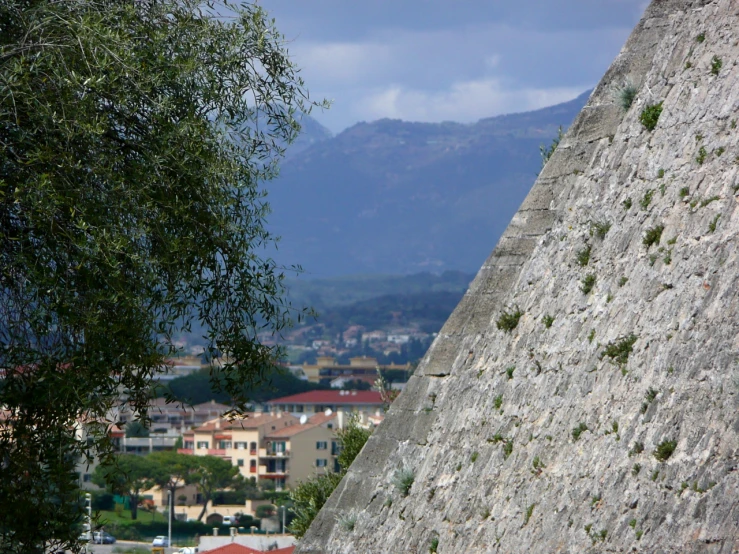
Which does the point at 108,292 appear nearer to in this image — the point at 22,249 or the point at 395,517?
the point at 22,249

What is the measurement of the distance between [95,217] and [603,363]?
3548mm

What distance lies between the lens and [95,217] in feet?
22.2

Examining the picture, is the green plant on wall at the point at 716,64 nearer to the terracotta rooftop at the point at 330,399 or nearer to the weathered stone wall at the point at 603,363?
the weathered stone wall at the point at 603,363

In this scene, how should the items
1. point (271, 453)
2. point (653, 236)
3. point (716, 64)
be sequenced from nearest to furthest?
point (653, 236)
point (716, 64)
point (271, 453)

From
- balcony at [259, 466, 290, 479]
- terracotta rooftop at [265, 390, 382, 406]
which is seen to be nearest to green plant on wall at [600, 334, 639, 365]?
balcony at [259, 466, 290, 479]

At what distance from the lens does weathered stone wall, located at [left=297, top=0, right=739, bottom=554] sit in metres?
5.33

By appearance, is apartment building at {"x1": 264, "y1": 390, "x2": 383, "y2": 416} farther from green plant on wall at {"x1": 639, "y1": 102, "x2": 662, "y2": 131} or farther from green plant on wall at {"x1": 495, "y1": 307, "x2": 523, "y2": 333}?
green plant on wall at {"x1": 639, "y1": 102, "x2": 662, "y2": 131}

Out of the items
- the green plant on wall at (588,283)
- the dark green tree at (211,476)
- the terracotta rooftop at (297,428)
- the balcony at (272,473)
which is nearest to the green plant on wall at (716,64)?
the green plant on wall at (588,283)

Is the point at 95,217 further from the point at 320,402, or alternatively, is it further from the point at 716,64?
the point at 320,402

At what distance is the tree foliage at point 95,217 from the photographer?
6719 millimetres

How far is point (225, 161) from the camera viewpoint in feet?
26.4

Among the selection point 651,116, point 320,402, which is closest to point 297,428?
point 320,402

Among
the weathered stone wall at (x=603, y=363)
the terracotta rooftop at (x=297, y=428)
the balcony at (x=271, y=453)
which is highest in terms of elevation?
the weathered stone wall at (x=603, y=363)

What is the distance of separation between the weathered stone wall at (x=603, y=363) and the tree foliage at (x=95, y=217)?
6.31 ft
